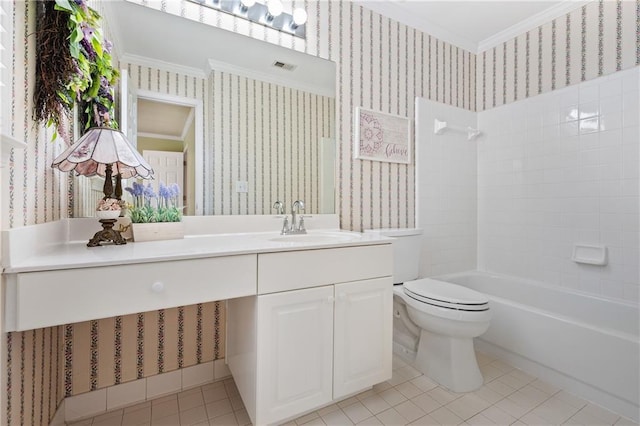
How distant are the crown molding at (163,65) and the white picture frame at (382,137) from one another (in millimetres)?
1004

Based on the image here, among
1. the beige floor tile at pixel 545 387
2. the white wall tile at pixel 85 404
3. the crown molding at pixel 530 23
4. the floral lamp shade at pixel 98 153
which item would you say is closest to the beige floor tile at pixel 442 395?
the beige floor tile at pixel 545 387

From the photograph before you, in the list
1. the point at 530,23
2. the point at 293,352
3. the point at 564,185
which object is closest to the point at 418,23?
the point at 530,23

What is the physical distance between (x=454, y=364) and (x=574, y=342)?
62 centimetres

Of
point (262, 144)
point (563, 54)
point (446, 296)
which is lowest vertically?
point (446, 296)

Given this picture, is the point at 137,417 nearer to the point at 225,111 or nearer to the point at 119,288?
the point at 119,288

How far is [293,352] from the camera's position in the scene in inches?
47.3

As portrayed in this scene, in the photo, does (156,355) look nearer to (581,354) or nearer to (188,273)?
(188,273)

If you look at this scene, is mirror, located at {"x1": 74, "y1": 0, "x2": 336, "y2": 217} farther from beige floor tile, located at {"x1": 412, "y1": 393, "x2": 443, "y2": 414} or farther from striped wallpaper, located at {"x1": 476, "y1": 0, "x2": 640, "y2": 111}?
striped wallpaper, located at {"x1": 476, "y1": 0, "x2": 640, "y2": 111}

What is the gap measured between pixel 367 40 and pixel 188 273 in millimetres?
1916

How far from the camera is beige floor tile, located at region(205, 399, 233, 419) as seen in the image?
136cm

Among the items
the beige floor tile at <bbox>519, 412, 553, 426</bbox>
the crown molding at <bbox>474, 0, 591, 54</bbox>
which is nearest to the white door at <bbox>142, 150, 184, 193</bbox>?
the beige floor tile at <bbox>519, 412, 553, 426</bbox>

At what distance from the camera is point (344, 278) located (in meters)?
1.32

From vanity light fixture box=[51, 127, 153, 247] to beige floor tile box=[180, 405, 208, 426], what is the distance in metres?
0.84

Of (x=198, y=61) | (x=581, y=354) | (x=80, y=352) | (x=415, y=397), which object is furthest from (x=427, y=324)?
(x=198, y=61)
